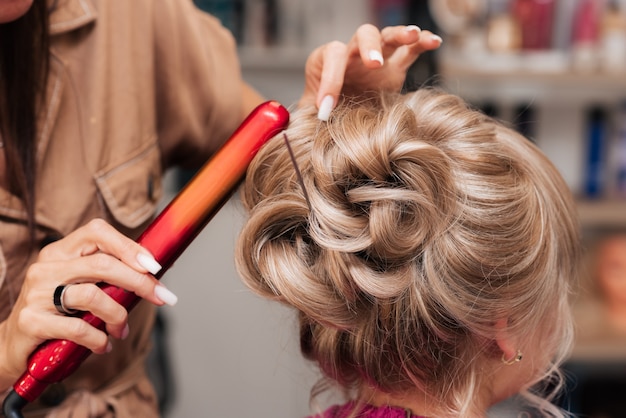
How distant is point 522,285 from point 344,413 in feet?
0.87

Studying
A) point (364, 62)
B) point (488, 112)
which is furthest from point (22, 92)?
point (488, 112)

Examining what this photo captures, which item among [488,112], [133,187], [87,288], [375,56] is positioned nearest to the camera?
[87,288]

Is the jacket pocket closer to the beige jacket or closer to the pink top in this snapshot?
the beige jacket

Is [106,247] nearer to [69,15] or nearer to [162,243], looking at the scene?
[162,243]

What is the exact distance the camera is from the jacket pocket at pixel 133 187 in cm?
93

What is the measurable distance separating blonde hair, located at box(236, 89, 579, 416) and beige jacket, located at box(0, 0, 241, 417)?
0.29 m

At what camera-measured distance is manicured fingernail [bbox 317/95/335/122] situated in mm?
730

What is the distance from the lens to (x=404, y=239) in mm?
664

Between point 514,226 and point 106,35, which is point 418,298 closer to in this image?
point 514,226

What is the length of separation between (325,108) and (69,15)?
15.7 inches

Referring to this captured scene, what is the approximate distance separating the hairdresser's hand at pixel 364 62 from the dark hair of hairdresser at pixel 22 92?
13.5 inches

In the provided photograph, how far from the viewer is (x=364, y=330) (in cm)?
72

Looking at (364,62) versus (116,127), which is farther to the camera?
(116,127)

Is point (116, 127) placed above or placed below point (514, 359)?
above
